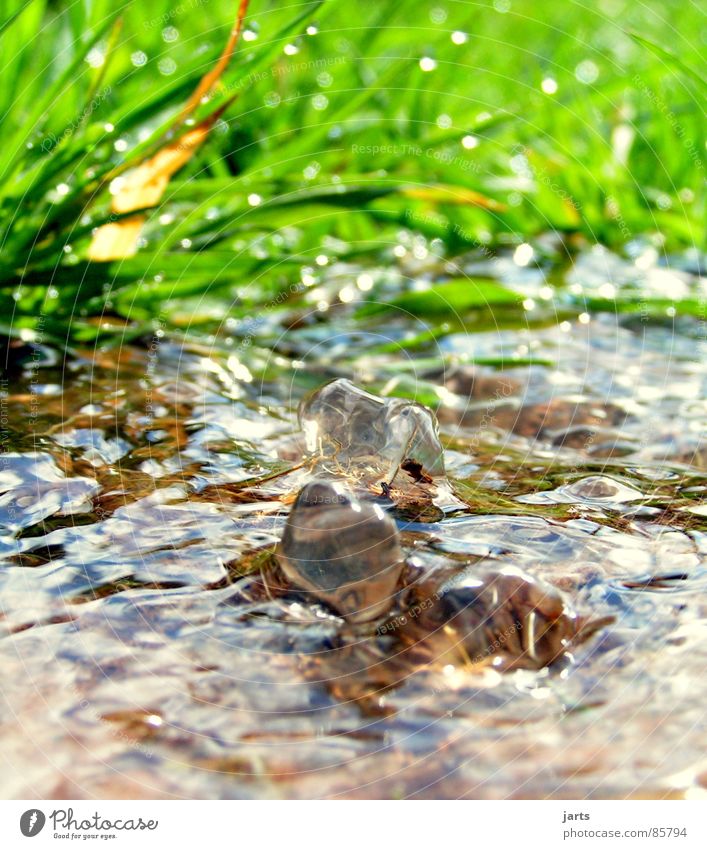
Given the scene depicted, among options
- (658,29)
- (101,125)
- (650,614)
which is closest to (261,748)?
(650,614)

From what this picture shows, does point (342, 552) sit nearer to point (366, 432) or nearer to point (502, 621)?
point (502, 621)

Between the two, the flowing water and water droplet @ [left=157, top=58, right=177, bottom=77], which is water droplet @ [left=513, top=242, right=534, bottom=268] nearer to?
the flowing water

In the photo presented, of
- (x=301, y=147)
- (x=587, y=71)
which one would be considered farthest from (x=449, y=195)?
(x=587, y=71)

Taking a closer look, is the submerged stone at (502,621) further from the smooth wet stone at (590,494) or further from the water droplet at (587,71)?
the water droplet at (587,71)

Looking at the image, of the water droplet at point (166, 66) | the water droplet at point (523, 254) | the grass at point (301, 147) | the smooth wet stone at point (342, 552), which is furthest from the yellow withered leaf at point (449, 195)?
the smooth wet stone at point (342, 552)

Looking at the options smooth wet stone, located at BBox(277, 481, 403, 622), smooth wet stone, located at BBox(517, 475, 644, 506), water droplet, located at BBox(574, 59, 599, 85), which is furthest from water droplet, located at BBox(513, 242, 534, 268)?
smooth wet stone, located at BBox(277, 481, 403, 622)

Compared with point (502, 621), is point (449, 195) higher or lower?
higher

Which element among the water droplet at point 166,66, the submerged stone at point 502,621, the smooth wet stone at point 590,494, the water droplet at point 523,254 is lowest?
the submerged stone at point 502,621
